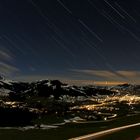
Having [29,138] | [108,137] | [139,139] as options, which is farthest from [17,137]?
[139,139]

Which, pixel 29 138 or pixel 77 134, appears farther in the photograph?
pixel 77 134

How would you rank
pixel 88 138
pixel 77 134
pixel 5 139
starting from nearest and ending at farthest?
1. pixel 5 139
2. pixel 88 138
3. pixel 77 134

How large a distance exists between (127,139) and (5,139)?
5946 mm

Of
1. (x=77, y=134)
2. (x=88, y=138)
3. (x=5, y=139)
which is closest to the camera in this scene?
(x=5, y=139)

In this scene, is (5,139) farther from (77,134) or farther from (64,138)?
(77,134)

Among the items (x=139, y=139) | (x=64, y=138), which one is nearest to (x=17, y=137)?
(x=64, y=138)

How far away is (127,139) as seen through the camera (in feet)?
63.2

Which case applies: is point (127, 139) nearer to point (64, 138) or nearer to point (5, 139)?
point (64, 138)

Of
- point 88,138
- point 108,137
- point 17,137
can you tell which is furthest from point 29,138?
point 108,137

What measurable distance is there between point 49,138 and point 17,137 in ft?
5.22

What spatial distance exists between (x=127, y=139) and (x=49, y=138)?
3854 mm

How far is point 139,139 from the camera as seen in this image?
18516 millimetres

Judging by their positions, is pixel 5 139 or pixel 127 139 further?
pixel 127 139

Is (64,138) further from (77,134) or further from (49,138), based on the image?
(77,134)
